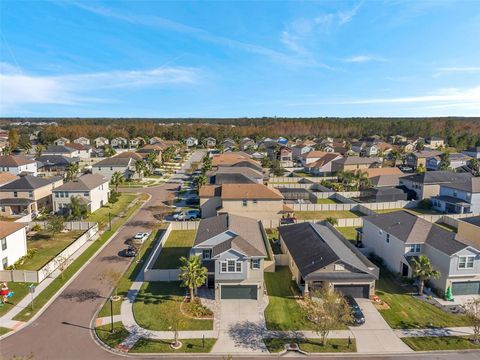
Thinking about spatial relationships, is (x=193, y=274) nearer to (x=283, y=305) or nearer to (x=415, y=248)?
(x=283, y=305)

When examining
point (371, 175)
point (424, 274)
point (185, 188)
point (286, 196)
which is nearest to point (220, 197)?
point (286, 196)

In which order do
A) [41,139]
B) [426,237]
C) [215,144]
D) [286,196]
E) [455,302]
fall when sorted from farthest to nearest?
[215,144]
[41,139]
[286,196]
[426,237]
[455,302]

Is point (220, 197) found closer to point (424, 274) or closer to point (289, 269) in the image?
point (289, 269)

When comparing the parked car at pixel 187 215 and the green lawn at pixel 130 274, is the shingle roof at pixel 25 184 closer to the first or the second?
the parked car at pixel 187 215

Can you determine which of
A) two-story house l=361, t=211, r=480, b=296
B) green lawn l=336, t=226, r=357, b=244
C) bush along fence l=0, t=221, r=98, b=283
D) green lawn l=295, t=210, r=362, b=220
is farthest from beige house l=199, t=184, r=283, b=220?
bush along fence l=0, t=221, r=98, b=283

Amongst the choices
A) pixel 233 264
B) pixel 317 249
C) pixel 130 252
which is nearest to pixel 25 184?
pixel 130 252

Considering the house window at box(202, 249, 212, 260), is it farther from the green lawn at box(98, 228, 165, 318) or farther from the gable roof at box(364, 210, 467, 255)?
the gable roof at box(364, 210, 467, 255)
